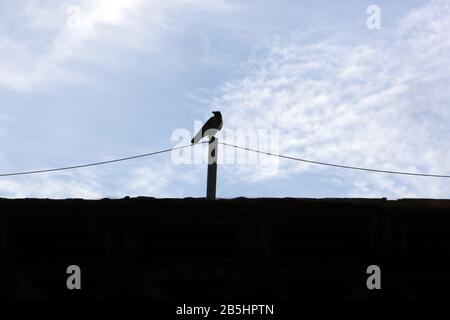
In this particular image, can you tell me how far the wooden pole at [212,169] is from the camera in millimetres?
10827

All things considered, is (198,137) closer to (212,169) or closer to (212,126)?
(212,126)

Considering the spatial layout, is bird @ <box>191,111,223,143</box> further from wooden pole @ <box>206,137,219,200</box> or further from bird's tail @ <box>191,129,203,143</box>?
wooden pole @ <box>206,137,219,200</box>

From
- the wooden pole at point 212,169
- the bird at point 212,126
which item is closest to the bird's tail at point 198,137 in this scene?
the bird at point 212,126

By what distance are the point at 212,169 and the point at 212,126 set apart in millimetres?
1700

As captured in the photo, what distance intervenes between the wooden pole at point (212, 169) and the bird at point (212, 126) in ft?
0.90

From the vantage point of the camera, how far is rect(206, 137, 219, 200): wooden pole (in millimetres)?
10827

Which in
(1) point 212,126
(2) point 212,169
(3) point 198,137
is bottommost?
(2) point 212,169

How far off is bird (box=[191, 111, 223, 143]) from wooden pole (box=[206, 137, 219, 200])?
27 centimetres

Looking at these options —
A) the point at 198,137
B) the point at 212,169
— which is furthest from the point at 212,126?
the point at 212,169

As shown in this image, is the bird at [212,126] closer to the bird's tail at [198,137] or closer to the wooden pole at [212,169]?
the bird's tail at [198,137]

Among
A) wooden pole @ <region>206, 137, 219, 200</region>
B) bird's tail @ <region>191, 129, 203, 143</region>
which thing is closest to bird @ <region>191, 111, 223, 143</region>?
bird's tail @ <region>191, 129, 203, 143</region>

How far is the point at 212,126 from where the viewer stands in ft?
42.0
